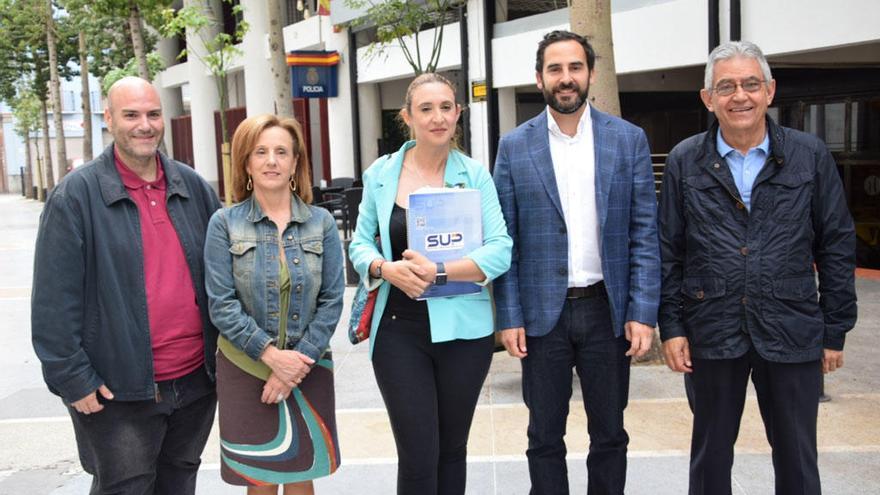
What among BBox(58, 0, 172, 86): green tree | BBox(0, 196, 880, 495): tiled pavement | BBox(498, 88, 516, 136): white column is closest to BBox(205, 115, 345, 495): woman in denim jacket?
BBox(0, 196, 880, 495): tiled pavement

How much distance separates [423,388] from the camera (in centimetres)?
356

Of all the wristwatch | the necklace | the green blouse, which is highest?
the necklace

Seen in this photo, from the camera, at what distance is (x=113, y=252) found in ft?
10.7

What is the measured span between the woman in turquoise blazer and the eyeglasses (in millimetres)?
993

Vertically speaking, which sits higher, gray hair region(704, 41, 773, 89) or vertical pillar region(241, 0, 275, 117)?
vertical pillar region(241, 0, 275, 117)

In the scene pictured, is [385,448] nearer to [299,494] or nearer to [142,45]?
[299,494]

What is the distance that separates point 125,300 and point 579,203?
1.85 metres

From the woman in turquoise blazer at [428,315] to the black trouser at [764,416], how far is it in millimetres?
938

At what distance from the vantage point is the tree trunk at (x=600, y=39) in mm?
7117

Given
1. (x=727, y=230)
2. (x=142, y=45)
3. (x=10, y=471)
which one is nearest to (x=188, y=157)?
(x=142, y=45)

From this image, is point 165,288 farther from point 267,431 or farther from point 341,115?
point 341,115

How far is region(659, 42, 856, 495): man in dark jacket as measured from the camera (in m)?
3.41

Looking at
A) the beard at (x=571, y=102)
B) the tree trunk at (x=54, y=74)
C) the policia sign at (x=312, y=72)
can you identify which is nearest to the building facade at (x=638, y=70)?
the policia sign at (x=312, y=72)

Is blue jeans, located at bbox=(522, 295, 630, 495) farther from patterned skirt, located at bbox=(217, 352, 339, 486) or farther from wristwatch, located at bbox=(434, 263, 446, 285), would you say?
patterned skirt, located at bbox=(217, 352, 339, 486)
